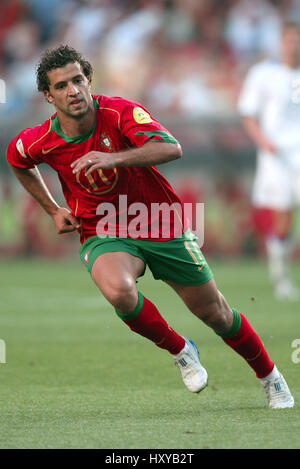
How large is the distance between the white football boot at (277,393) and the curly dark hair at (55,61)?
1.79m

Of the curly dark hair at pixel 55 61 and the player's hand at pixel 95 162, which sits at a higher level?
the curly dark hair at pixel 55 61

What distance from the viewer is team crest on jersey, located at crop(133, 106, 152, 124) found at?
14.3 ft

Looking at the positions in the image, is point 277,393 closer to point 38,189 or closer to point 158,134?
point 158,134

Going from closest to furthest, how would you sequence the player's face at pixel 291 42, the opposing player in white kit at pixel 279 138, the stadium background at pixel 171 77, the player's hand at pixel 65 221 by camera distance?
the player's hand at pixel 65 221, the player's face at pixel 291 42, the opposing player in white kit at pixel 279 138, the stadium background at pixel 171 77

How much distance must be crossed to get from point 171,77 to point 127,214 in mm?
10763

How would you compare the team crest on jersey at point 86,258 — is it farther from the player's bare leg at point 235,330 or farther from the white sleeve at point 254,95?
the white sleeve at point 254,95

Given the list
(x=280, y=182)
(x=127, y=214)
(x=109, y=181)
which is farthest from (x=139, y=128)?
(x=280, y=182)

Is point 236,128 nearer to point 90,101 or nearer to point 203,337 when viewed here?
point 203,337

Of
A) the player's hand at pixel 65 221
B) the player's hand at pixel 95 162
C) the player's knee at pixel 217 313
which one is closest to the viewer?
the player's hand at pixel 95 162

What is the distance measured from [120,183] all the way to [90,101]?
43 cm

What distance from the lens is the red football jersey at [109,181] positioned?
4.46 metres

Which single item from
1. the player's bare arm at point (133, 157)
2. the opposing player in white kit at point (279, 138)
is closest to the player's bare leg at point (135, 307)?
the player's bare arm at point (133, 157)

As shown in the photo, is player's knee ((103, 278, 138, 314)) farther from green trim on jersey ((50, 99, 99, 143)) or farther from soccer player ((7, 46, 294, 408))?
green trim on jersey ((50, 99, 99, 143))

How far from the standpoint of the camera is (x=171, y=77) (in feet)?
49.2
